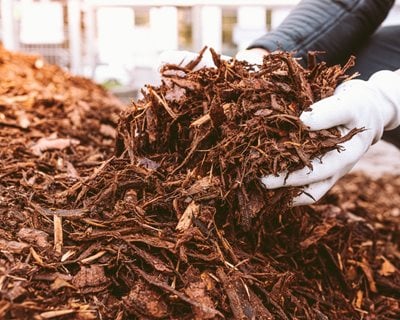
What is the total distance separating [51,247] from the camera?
119 cm

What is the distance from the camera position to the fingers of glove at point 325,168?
51.2 inches

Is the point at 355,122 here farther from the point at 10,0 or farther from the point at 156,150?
the point at 10,0

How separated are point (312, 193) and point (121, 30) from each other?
4.49 m

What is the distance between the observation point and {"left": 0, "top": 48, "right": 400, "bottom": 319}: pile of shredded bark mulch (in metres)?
1.11

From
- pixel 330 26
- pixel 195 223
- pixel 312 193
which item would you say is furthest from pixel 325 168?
pixel 330 26

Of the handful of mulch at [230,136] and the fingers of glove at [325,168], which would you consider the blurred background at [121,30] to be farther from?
the fingers of glove at [325,168]

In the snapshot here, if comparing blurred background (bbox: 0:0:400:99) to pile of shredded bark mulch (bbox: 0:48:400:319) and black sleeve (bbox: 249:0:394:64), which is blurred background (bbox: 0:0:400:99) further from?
pile of shredded bark mulch (bbox: 0:48:400:319)

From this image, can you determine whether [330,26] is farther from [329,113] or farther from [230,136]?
[230,136]

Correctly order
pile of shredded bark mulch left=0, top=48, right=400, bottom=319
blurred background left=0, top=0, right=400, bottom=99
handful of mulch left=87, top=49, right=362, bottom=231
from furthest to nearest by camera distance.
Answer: blurred background left=0, top=0, right=400, bottom=99
handful of mulch left=87, top=49, right=362, bottom=231
pile of shredded bark mulch left=0, top=48, right=400, bottom=319

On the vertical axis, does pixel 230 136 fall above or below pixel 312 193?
above

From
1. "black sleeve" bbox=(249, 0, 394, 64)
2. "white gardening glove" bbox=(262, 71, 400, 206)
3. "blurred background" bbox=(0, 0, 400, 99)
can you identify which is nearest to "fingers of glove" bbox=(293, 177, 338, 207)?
"white gardening glove" bbox=(262, 71, 400, 206)

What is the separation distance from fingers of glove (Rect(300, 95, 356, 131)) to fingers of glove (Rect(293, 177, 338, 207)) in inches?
6.4

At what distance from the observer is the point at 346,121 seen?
4.66 feet

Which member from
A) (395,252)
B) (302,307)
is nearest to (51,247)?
(302,307)
